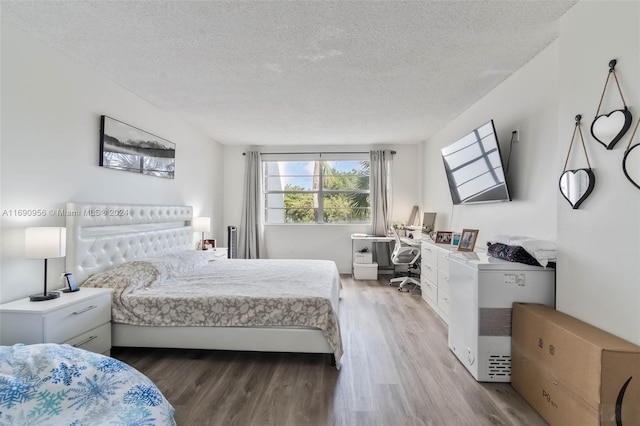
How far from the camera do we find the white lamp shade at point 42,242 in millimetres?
1976

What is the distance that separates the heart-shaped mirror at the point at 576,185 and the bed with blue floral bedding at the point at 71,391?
248 centimetres

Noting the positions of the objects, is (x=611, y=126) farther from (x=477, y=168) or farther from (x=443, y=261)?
(x=443, y=261)

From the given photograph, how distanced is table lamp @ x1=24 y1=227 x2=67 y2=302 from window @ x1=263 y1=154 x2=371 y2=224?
4.00 meters

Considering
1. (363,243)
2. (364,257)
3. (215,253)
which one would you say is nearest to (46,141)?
(215,253)

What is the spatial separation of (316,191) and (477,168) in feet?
10.7

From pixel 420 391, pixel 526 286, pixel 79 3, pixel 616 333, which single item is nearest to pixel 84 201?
pixel 79 3

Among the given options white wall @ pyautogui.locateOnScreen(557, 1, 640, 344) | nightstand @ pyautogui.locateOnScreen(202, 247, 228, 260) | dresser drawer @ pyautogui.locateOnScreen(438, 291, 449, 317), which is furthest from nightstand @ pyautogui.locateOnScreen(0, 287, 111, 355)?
white wall @ pyautogui.locateOnScreen(557, 1, 640, 344)

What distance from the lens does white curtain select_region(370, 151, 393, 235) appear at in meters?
5.53

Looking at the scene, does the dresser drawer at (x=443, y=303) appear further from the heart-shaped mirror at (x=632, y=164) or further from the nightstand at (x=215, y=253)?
the nightstand at (x=215, y=253)

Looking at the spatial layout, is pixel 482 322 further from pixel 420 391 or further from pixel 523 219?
pixel 523 219

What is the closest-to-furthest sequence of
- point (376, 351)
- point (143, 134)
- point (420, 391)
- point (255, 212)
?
1. point (420, 391)
2. point (376, 351)
3. point (143, 134)
4. point (255, 212)

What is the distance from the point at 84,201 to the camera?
2611 millimetres

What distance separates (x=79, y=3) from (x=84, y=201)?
5.14 ft

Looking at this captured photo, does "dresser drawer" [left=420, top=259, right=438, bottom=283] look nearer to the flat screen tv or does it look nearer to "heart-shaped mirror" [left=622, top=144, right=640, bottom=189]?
the flat screen tv
